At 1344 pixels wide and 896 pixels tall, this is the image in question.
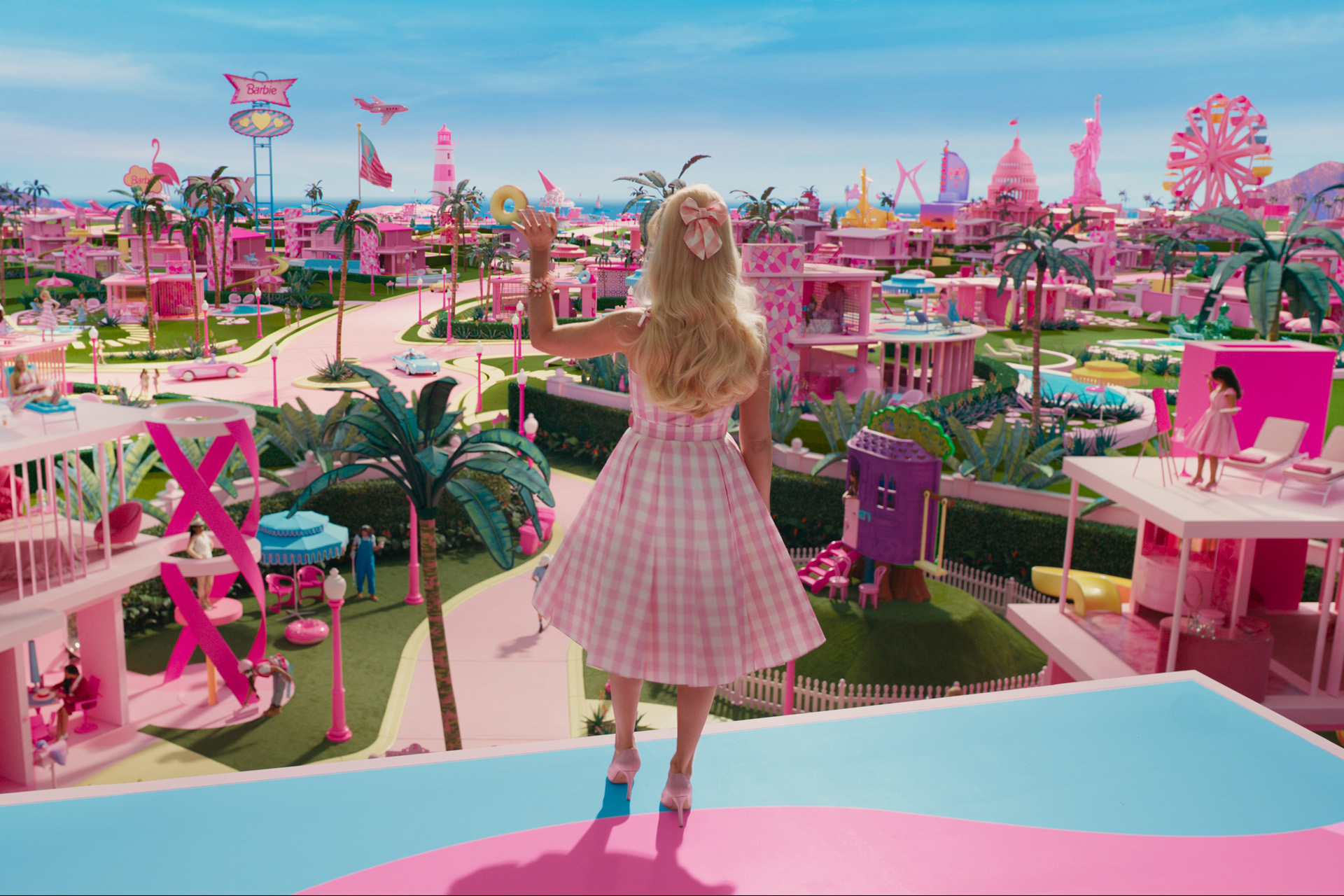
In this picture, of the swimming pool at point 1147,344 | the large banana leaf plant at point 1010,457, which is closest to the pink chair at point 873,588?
the large banana leaf plant at point 1010,457

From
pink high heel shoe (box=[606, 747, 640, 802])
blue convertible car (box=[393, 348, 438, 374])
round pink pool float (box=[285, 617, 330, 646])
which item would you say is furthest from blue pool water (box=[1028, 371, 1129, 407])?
pink high heel shoe (box=[606, 747, 640, 802])

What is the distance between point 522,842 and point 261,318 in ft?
160

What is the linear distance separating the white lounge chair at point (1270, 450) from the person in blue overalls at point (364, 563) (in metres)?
13.0

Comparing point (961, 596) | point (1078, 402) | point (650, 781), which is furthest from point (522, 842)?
point (1078, 402)

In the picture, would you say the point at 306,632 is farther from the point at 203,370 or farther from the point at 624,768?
the point at 203,370

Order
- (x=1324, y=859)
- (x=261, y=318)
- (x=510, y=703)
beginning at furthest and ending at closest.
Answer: (x=261, y=318) < (x=510, y=703) < (x=1324, y=859)

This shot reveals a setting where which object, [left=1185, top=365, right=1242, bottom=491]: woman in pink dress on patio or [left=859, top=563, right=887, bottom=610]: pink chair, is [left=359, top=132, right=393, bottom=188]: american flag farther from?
[left=1185, top=365, right=1242, bottom=491]: woman in pink dress on patio

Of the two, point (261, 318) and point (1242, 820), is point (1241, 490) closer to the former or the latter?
point (1242, 820)

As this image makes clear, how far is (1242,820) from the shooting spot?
4.38 meters

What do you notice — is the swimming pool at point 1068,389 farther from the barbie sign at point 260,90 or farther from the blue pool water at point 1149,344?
the barbie sign at point 260,90

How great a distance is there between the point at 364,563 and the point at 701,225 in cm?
1476

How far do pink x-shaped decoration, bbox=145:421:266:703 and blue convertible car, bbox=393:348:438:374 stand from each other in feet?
82.2

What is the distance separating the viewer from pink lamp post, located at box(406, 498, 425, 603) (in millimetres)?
17344

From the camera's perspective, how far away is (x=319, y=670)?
14531 mm
